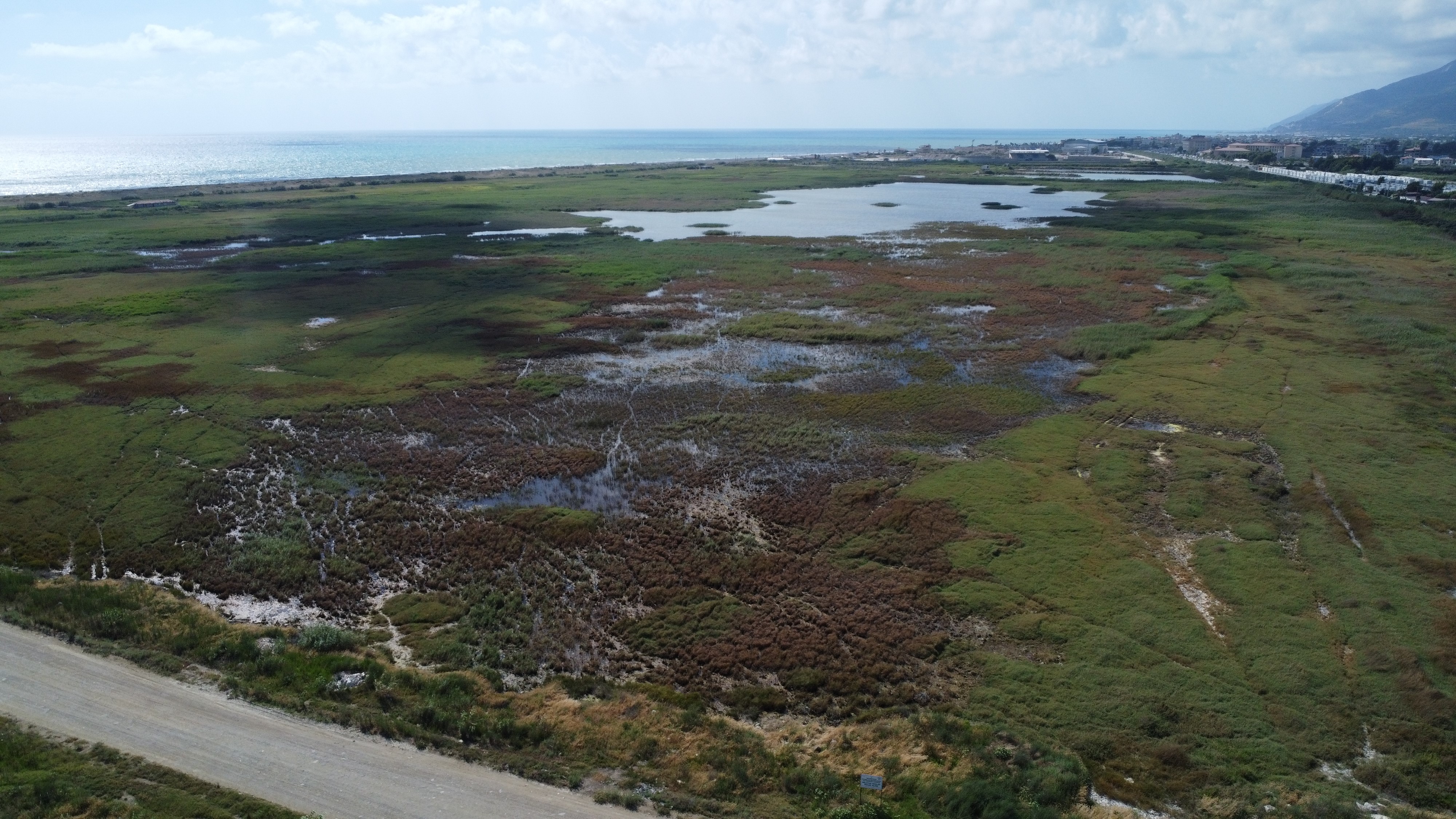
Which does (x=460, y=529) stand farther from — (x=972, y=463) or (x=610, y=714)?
(x=972, y=463)

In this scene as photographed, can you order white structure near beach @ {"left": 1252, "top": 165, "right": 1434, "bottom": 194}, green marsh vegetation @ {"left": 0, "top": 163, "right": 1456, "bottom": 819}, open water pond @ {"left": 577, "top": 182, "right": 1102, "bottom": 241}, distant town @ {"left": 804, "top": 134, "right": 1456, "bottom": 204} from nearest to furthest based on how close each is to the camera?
green marsh vegetation @ {"left": 0, "top": 163, "right": 1456, "bottom": 819} → open water pond @ {"left": 577, "top": 182, "right": 1102, "bottom": 241} → white structure near beach @ {"left": 1252, "top": 165, "right": 1434, "bottom": 194} → distant town @ {"left": 804, "top": 134, "right": 1456, "bottom": 204}

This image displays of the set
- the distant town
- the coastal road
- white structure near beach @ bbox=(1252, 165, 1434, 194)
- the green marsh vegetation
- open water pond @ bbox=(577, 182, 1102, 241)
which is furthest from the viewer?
the distant town

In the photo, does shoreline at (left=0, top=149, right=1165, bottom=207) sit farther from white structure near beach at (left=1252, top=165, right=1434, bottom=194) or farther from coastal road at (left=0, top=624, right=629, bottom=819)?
coastal road at (left=0, top=624, right=629, bottom=819)

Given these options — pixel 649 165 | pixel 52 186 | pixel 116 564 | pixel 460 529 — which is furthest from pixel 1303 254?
pixel 52 186

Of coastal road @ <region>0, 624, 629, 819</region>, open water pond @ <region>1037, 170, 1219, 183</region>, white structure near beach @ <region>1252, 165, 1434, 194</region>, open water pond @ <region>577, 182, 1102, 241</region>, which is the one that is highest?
open water pond @ <region>1037, 170, 1219, 183</region>

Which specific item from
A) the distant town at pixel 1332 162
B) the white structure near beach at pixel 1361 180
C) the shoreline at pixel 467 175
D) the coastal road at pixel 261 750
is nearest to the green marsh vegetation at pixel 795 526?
the coastal road at pixel 261 750

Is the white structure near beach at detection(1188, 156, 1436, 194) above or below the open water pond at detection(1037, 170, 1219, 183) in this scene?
below

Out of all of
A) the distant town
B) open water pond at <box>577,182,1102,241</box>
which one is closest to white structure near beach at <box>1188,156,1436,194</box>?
the distant town
